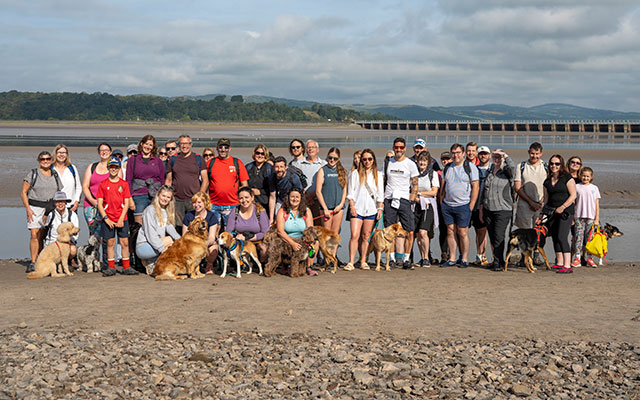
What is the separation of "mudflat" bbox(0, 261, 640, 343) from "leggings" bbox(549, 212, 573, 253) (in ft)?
1.36

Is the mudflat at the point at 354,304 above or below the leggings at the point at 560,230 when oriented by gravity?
below

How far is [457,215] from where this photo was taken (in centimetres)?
929

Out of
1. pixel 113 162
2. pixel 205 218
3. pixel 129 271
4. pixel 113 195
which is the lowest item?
pixel 129 271

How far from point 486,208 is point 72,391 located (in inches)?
255

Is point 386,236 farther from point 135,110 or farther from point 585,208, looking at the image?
point 135,110

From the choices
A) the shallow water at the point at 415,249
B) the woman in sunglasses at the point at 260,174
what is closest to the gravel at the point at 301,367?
the woman in sunglasses at the point at 260,174

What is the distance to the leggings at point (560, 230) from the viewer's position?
9.05 metres

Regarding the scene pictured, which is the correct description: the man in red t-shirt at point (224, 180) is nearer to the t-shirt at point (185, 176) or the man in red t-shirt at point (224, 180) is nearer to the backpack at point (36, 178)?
the t-shirt at point (185, 176)

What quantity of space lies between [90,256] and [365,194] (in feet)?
13.3

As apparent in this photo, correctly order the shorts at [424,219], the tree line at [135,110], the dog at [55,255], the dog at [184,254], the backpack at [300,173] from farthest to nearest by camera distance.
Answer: the tree line at [135,110]
the shorts at [424,219]
the backpack at [300,173]
the dog at [55,255]
the dog at [184,254]

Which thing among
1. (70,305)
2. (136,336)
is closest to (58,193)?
(70,305)

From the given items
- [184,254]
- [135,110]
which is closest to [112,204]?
[184,254]

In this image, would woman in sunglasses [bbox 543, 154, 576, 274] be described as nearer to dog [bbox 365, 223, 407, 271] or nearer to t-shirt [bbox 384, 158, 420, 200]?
t-shirt [bbox 384, 158, 420, 200]

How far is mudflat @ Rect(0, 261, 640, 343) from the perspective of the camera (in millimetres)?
6270
